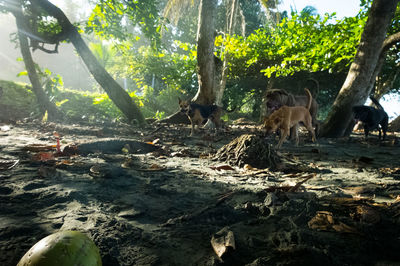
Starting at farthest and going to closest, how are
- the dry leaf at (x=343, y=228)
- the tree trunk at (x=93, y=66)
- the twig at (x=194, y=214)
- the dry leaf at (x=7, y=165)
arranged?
1. the tree trunk at (x=93, y=66)
2. the dry leaf at (x=7, y=165)
3. the twig at (x=194, y=214)
4. the dry leaf at (x=343, y=228)

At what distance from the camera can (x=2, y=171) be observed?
2.15m

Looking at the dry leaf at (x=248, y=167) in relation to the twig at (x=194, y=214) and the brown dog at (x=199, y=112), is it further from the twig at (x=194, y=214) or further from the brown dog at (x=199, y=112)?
the brown dog at (x=199, y=112)

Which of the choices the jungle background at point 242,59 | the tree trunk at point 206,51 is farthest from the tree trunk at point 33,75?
the tree trunk at point 206,51

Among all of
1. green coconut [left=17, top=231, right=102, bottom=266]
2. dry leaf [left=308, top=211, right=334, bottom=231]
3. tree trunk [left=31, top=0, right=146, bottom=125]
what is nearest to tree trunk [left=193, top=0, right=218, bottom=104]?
tree trunk [left=31, top=0, right=146, bottom=125]

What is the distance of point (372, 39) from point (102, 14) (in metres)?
8.89

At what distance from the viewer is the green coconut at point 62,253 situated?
0.84m

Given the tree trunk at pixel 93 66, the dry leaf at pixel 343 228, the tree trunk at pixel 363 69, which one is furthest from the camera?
the tree trunk at pixel 93 66

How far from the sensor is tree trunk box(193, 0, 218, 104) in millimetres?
8359

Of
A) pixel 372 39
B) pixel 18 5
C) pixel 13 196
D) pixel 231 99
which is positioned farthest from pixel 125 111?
pixel 231 99

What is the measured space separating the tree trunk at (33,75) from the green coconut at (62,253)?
30.9 feet

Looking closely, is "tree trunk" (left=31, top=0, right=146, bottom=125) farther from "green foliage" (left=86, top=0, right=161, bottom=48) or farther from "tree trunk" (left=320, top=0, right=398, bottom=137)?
"tree trunk" (left=320, top=0, right=398, bottom=137)

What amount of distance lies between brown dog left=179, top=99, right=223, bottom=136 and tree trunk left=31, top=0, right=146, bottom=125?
2.08 m

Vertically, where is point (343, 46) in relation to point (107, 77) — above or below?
above

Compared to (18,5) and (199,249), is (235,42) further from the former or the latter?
(199,249)
